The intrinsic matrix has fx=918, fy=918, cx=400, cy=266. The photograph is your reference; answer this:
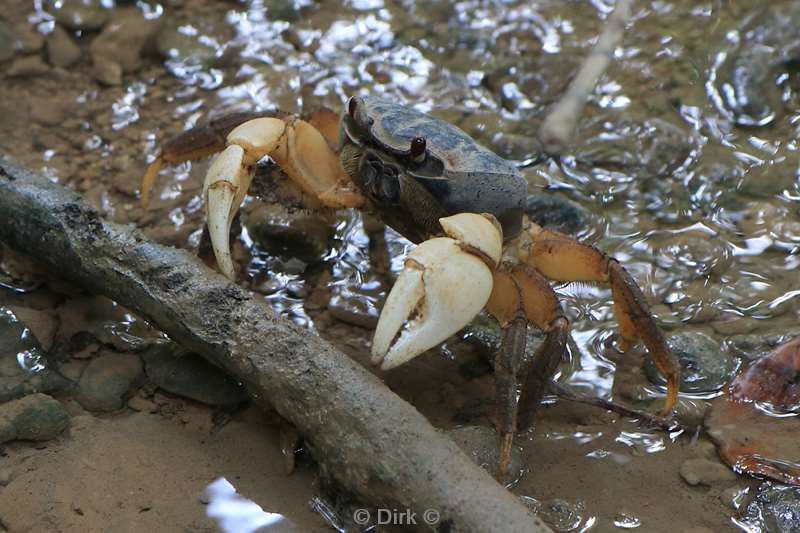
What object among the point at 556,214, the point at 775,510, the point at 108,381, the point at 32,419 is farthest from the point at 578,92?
the point at 32,419

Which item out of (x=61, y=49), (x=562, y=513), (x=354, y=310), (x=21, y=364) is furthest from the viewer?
(x=61, y=49)

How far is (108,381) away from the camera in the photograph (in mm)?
2754

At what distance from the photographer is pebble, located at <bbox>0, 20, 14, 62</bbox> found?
431 centimetres

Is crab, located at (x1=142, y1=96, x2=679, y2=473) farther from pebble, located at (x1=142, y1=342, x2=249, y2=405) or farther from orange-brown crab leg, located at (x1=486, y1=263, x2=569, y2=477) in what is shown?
pebble, located at (x1=142, y1=342, x2=249, y2=405)

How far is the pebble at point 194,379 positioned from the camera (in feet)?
8.93

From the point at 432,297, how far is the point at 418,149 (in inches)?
26.6

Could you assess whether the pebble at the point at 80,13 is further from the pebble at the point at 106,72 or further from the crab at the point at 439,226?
the crab at the point at 439,226

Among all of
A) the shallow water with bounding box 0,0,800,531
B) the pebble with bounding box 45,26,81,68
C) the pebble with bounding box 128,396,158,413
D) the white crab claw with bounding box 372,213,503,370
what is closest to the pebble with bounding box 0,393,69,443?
the pebble with bounding box 128,396,158,413

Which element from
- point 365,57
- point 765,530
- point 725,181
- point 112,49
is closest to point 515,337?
point 765,530

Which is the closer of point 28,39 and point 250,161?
point 250,161

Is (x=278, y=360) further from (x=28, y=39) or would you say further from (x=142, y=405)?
(x=28, y=39)

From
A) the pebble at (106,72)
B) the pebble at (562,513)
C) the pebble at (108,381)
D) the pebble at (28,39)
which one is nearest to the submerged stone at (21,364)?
the pebble at (108,381)

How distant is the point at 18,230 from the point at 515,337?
1.53 metres

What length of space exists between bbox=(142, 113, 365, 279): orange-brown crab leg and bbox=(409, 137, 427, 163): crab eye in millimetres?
310
